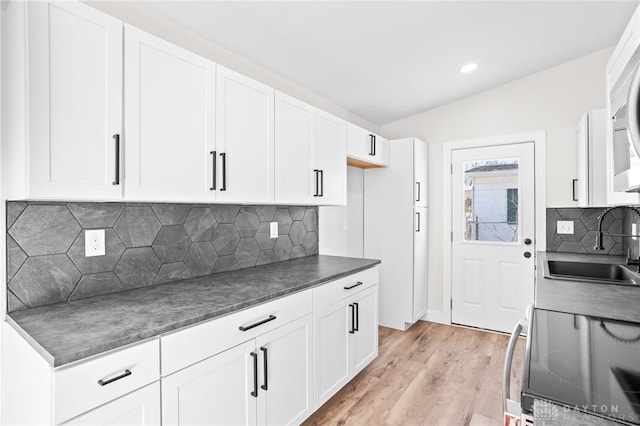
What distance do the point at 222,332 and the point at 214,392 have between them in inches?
9.3

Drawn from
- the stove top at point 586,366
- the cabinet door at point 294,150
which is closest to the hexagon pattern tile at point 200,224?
the cabinet door at point 294,150

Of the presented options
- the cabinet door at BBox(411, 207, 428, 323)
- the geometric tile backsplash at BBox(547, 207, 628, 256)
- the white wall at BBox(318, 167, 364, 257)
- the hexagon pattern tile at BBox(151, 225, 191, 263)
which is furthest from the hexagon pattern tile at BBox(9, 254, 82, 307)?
the geometric tile backsplash at BBox(547, 207, 628, 256)

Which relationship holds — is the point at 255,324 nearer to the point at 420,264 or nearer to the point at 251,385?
the point at 251,385

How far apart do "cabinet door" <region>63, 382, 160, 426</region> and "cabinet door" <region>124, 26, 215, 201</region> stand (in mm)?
768

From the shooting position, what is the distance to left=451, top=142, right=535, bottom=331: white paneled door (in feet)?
11.5

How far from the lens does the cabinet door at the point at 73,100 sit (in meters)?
1.19

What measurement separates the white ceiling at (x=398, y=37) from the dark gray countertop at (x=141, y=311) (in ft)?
4.92

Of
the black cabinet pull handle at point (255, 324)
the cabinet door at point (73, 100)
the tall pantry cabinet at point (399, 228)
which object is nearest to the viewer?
the cabinet door at point (73, 100)

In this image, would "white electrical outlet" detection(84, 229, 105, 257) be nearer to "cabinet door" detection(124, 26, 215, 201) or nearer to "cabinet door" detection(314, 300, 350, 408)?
"cabinet door" detection(124, 26, 215, 201)

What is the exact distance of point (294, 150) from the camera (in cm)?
233

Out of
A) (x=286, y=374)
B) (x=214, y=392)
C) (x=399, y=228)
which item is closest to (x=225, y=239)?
(x=286, y=374)

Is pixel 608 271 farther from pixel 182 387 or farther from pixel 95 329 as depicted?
pixel 95 329

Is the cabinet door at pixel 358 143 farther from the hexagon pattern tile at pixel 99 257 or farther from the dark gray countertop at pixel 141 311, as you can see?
the hexagon pattern tile at pixel 99 257

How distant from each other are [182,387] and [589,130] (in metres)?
3.19
